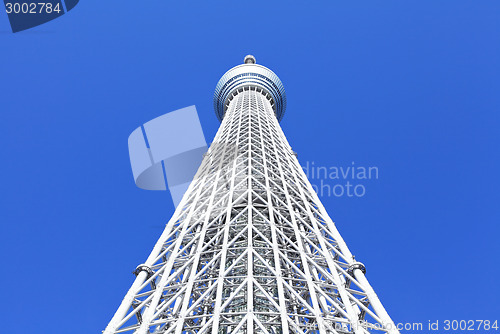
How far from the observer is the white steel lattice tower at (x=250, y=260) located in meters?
14.8

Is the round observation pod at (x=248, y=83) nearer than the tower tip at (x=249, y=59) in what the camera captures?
Yes

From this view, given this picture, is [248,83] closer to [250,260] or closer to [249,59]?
[249,59]

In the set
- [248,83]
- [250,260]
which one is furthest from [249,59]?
[250,260]

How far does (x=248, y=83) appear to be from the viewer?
59.8 meters

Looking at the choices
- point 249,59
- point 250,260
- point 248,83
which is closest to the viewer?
point 250,260

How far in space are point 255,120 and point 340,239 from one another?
23415mm

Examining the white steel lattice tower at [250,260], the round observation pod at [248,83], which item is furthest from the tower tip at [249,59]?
the white steel lattice tower at [250,260]

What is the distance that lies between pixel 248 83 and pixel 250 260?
152 feet

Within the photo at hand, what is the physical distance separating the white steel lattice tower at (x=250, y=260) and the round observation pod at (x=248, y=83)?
16.4m

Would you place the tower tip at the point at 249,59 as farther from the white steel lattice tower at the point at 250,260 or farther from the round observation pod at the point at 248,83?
the white steel lattice tower at the point at 250,260

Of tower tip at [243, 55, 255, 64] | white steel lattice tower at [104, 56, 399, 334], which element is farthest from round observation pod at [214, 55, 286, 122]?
white steel lattice tower at [104, 56, 399, 334]

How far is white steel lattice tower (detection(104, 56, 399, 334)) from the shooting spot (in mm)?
14836

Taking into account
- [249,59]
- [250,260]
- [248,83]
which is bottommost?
[250,260]

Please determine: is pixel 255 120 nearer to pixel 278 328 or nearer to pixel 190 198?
pixel 190 198
